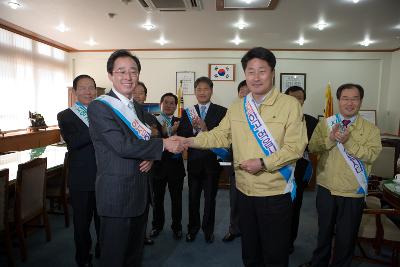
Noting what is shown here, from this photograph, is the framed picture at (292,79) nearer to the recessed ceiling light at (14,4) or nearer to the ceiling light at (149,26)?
the ceiling light at (149,26)

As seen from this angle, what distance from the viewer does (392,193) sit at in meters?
1.96

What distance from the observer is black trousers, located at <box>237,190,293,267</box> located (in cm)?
146

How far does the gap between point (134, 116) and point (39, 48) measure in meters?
5.57

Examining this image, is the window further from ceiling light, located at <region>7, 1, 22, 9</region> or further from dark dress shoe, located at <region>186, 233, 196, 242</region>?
dark dress shoe, located at <region>186, 233, 196, 242</region>

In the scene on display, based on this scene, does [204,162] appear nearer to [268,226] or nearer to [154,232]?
[154,232]

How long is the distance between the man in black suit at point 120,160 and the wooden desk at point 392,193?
164 centimetres

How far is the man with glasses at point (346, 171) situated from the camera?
183 centimetres

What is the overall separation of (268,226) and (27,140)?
499 cm

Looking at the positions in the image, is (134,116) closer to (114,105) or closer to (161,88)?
(114,105)

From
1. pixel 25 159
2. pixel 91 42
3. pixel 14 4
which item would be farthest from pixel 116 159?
pixel 91 42

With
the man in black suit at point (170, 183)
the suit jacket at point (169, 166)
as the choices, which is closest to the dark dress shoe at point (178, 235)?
the man in black suit at point (170, 183)

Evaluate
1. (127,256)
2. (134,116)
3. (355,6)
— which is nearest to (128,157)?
(134,116)

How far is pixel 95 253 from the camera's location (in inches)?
91.0

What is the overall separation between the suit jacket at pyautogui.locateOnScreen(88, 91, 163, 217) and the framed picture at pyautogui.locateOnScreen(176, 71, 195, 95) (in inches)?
218
